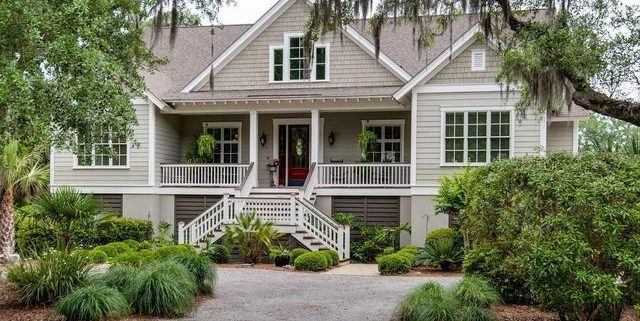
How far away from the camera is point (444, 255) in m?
16.4

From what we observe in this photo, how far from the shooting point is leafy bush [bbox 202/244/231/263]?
1753 cm

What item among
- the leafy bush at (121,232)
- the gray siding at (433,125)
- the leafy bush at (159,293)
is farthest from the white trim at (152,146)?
the leafy bush at (159,293)

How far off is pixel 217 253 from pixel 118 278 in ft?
23.7

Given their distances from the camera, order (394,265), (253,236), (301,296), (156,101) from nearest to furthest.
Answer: (301,296) < (394,265) < (253,236) < (156,101)

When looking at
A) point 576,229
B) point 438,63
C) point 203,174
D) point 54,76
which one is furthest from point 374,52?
point 576,229

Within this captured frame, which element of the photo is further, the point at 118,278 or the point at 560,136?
the point at 560,136

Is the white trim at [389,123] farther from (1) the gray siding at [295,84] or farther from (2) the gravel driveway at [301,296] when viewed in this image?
(2) the gravel driveway at [301,296]

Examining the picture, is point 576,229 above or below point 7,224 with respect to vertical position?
above

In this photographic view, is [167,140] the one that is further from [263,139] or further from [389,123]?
[389,123]

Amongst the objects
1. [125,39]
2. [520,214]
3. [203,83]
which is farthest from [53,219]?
[203,83]

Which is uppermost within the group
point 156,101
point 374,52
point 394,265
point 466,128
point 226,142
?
point 374,52

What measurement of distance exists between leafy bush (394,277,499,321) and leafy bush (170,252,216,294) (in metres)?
3.50

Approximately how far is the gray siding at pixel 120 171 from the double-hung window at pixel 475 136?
9.23 m

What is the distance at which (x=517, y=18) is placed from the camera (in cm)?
1309
